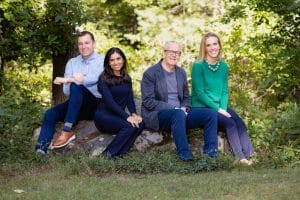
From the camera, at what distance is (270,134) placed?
704cm

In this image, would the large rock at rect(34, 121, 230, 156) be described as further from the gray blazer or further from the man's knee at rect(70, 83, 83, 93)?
the man's knee at rect(70, 83, 83, 93)

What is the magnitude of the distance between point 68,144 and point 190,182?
7.12 ft

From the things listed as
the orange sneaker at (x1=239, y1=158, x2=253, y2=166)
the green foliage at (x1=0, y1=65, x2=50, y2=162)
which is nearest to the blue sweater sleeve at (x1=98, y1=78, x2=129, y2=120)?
the green foliage at (x1=0, y1=65, x2=50, y2=162)

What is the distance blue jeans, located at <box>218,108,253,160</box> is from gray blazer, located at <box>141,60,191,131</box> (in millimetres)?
568

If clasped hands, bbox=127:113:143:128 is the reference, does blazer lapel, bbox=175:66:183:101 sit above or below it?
above

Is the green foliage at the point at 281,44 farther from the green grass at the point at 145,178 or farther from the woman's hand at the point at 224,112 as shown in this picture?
the green grass at the point at 145,178

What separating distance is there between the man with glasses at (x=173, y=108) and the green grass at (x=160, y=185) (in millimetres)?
510

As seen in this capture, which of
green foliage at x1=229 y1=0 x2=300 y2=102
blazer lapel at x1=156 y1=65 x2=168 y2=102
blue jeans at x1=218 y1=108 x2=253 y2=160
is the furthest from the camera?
green foliage at x1=229 y1=0 x2=300 y2=102

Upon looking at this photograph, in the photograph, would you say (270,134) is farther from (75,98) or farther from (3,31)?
(3,31)

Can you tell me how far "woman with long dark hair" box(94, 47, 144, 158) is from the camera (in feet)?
21.1

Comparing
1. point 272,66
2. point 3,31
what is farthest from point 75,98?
point 272,66

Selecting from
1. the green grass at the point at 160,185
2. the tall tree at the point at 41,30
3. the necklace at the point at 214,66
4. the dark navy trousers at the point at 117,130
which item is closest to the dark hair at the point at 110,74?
the dark navy trousers at the point at 117,130

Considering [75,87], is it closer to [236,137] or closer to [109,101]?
[109,101]

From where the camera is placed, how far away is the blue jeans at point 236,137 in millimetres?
6410
